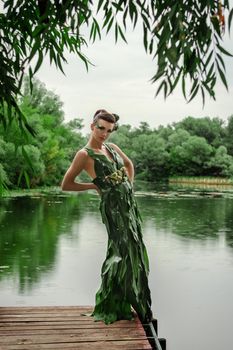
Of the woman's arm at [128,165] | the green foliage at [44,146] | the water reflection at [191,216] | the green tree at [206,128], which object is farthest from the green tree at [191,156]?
the woman's arm at [128,165]

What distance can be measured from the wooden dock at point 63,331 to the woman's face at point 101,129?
3.27 feet

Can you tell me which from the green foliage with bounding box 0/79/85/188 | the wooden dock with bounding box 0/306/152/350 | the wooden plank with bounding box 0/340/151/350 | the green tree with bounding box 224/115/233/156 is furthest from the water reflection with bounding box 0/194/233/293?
the green tree with bounding box 224/115/233/156

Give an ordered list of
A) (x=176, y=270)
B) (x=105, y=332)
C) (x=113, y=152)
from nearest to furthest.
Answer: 1. (x=105, y=332)
2. (x=113, y=152)
3. (x=176, y=270)

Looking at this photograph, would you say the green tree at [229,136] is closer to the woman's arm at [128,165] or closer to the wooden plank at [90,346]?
the woman's arm at [128,165]

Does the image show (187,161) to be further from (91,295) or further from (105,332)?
(105,332)

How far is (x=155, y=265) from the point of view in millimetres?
9273

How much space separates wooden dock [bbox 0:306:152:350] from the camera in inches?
97.0

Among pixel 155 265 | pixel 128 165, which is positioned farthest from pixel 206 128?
pixel 128 165

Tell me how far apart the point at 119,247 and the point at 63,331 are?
1.76ft

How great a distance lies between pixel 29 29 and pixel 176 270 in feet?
21.7

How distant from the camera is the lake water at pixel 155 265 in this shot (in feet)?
21.4

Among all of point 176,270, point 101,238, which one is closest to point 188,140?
point 101,238

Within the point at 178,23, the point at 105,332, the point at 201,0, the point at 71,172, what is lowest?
the point at 105,332

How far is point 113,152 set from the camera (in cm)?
299
